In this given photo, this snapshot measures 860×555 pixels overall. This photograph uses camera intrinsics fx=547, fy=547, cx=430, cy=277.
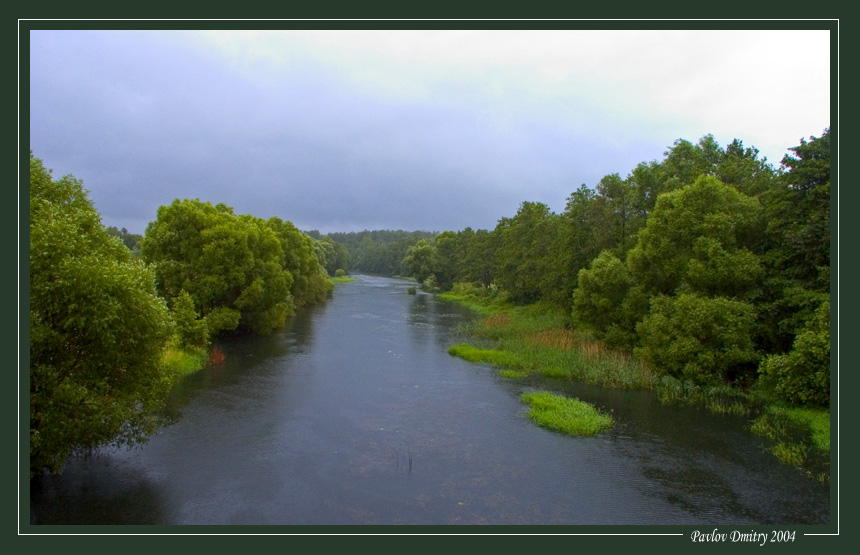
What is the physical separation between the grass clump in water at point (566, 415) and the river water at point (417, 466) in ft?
1.84

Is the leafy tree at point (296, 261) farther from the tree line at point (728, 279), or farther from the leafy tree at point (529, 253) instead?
the tree line at point (728, 279)

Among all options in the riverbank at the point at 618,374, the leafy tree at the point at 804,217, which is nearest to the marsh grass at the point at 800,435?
the riverbank at the point at 618,374

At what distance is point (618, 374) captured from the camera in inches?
1088

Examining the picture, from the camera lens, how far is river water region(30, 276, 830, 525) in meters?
14.2

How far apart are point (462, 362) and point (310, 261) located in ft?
138

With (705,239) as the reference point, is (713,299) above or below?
below

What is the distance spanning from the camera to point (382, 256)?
18862 centimetres

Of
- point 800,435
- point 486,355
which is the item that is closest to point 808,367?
point 800,435

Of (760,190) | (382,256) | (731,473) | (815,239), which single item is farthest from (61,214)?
(382,256)

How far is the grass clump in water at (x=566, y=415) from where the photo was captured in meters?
20.7

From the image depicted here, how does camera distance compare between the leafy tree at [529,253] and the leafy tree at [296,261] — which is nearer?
the leafy tree at [529,253]

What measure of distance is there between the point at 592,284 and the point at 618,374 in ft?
22.9

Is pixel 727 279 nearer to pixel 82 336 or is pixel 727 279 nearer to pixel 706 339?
pixel 706 339

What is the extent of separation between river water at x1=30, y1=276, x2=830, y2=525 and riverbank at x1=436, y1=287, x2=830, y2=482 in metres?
0.94
